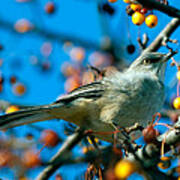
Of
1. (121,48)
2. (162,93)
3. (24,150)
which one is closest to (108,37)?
(121,48)

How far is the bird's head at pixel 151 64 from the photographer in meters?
4.62

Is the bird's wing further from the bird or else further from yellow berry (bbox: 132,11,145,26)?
yellow berry (bbox: 132,11,145,26)

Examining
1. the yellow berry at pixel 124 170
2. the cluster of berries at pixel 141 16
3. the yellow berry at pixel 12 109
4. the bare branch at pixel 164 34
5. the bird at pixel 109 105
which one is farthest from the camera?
the yellow berry at pixel 12 109

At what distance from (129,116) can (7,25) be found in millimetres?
2650

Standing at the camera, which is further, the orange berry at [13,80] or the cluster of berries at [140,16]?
the orange berry at [13,80]

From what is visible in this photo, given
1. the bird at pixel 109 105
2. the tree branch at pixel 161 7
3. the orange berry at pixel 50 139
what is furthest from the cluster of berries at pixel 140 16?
the orange berry at pixel 50 139

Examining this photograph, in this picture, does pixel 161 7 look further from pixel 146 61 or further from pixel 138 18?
pixel 146 61

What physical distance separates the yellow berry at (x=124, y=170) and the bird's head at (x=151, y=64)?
8.12 feet

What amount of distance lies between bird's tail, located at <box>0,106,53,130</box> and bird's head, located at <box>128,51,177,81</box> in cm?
157

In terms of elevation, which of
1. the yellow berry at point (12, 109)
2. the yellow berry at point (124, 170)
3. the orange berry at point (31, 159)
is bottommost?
the yellow berry at point (124, 170)

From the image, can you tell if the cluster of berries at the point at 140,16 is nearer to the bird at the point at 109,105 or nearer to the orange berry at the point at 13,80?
the bird at the point at 109,105

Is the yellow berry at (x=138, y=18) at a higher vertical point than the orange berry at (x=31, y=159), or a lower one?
higher

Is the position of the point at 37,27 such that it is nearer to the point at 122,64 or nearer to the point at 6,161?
the point at 122,64

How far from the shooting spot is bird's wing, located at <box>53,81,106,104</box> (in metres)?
4.07
